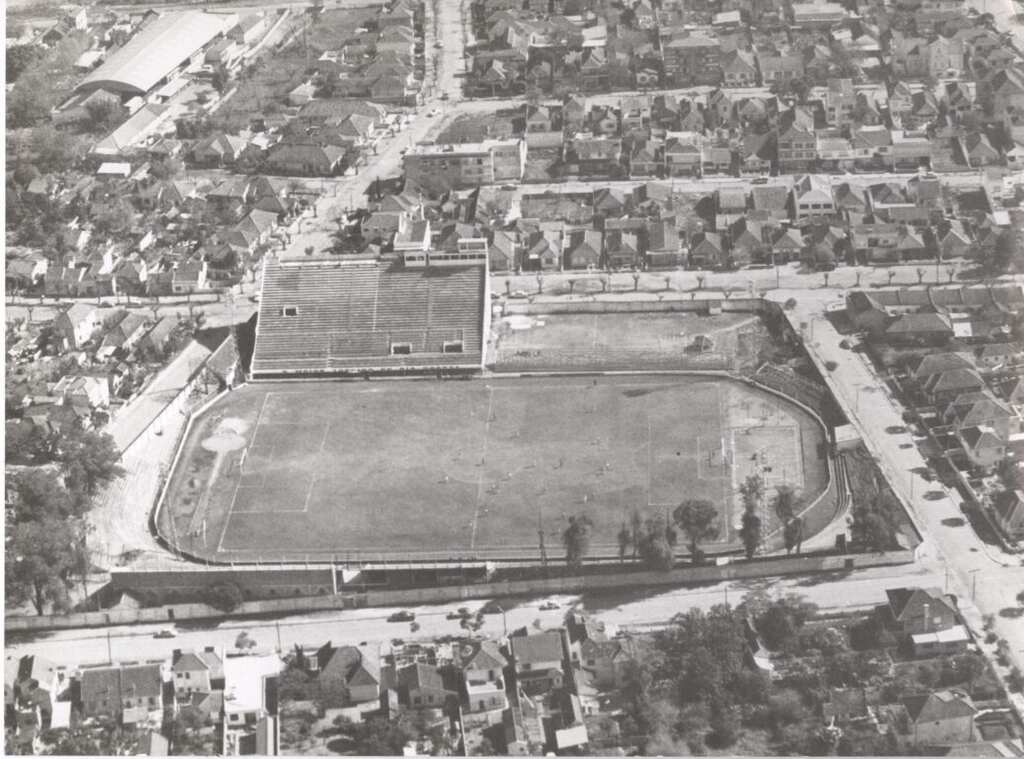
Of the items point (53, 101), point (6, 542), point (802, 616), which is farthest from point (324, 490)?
point (53, 101)

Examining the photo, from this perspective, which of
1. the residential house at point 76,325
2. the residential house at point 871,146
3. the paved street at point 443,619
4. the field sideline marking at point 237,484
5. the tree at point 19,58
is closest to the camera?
the paved street at point 443,619

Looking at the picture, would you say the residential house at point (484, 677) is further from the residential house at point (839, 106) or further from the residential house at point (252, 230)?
the residential house at point (839, 106)

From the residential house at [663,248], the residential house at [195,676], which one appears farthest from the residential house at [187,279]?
the residential house at [195,676]

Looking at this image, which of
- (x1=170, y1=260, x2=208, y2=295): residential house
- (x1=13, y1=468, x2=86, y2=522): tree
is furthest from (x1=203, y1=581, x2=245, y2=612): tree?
(x1=170, y1=260, x2=208, y2=295): residential house

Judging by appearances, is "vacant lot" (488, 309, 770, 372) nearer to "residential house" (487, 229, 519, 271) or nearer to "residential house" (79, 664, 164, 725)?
"residential house" (487, 229, 519, 271)

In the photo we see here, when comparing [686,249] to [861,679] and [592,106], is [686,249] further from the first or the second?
[861,679]
